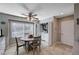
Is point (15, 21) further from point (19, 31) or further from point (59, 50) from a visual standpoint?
point (59, 50)

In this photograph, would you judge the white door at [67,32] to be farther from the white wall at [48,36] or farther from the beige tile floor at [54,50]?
the white wall at [48,36]

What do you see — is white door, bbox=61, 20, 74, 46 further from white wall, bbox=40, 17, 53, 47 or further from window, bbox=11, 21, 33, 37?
window, bbox=11, 21, 33, 37

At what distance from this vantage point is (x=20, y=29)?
1916 millimetres

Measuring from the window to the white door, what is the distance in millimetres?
679

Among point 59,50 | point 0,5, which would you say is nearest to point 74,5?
point 59,50

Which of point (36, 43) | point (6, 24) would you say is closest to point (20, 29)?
point (6, 24)

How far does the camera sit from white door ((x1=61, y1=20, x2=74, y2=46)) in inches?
71.5

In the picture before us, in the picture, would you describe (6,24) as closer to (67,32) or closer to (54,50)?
(54,50)

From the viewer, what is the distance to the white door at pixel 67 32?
5.96 ft

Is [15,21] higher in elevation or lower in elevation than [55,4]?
lower

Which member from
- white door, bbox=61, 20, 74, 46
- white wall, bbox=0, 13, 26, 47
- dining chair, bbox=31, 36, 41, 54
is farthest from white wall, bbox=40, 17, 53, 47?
white wall, bbox=0, 13, 26, 47

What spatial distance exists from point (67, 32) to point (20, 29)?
39.1 inches
